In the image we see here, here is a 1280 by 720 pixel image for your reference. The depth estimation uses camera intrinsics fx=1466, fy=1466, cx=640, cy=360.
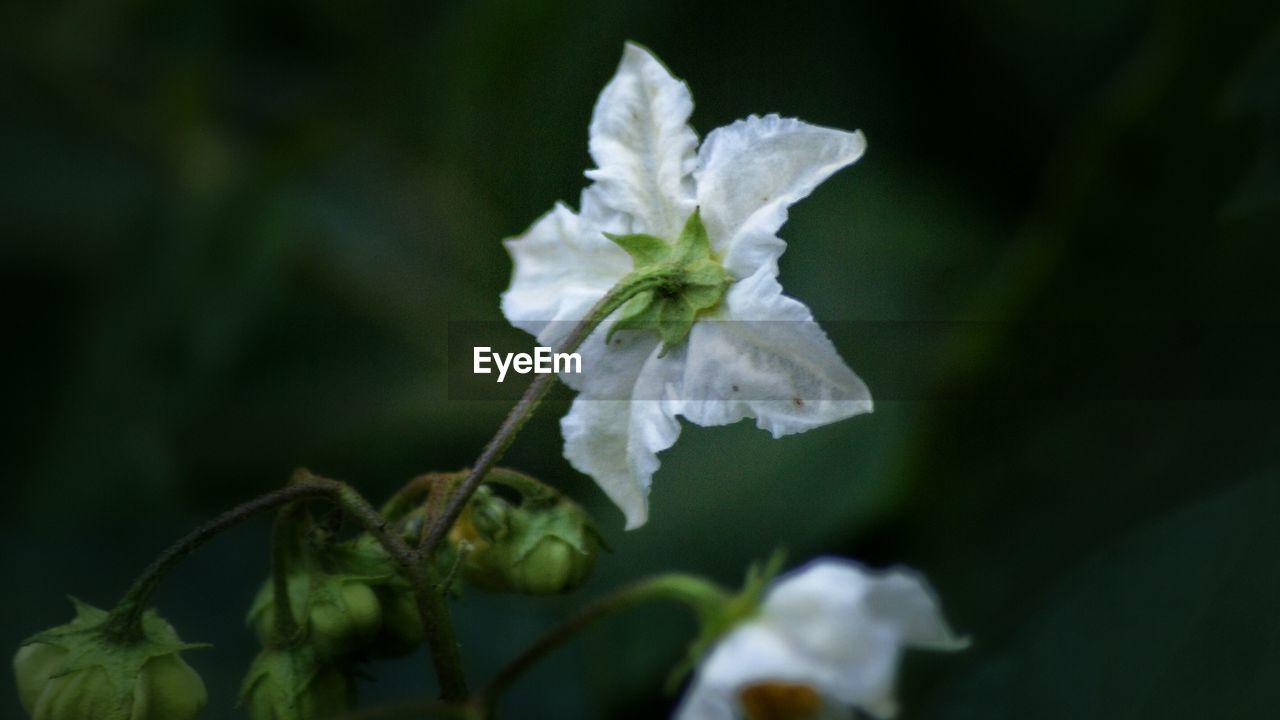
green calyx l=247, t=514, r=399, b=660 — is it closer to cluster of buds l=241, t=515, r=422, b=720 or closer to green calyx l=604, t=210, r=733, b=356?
cluster of buds l=241, t=515, r=422, b=720

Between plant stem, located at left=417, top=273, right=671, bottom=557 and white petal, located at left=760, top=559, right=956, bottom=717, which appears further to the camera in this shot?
plant stem, located at left=417, top=273, right=671, bottom=557

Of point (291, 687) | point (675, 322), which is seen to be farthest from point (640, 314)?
point (291, 687)

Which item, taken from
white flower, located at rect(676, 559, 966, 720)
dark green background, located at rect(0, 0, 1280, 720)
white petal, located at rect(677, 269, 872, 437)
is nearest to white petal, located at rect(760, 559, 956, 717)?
white flower, located at rect(676, 559, 966, 720)

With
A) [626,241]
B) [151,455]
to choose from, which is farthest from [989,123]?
[151,455]

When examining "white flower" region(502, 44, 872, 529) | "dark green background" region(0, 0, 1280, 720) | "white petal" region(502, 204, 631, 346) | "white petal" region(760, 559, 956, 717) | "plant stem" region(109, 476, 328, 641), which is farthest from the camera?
"dark green background" region(0, 0, 1280, 720)

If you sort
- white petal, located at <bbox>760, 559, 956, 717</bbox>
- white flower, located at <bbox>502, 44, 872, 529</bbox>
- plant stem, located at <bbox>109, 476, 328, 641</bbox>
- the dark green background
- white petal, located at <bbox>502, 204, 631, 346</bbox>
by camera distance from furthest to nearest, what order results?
the dark green background
white petal, located at <bbox>502, 204, 631, 346</bbox>
white flower, located at <bbox>502, 44, 872, 529</bbox>
plant stem, located at <bbox>109, 476, 328, 641</bbox>
white petal, located at <bbox>760, 559, 956, 717</bbox>

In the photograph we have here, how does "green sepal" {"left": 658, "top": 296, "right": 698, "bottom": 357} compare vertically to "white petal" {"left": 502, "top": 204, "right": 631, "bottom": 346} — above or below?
below

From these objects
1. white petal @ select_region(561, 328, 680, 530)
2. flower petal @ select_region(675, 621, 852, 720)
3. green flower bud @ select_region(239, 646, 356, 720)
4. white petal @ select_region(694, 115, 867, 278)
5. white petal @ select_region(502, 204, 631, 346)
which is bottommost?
green flower bud @ select_region(239, 646, 356, 720)

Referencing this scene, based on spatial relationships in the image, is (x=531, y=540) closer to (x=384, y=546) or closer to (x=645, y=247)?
(x=384, y=546)
